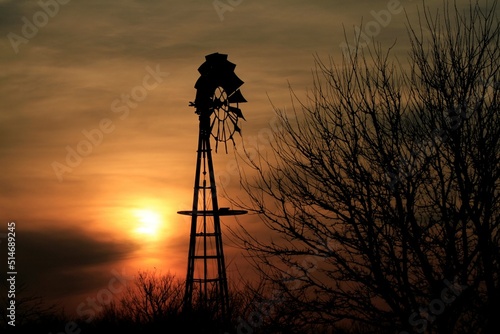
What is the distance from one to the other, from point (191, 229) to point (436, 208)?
8774 mm

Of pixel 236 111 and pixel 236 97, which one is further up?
pixel 236 97

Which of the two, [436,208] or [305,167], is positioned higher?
[305,167]

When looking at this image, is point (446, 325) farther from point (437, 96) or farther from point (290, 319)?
point (437, 96)

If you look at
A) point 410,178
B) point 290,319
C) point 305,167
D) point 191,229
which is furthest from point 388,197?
point 191,229

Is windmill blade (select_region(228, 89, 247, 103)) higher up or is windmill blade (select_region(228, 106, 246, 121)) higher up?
windmill blade (select_region(228, 89, 247, 103))

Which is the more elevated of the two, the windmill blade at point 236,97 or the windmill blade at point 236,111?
the windmill blade at point 236,97

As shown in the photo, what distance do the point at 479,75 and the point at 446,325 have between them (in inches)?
189

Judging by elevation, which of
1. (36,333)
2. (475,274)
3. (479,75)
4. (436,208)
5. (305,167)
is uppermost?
(36,333)

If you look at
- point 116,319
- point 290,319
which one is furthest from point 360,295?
point 116,319

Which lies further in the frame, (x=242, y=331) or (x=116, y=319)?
(x=116, y=319)

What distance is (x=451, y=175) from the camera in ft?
44.1

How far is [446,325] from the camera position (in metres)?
12.9

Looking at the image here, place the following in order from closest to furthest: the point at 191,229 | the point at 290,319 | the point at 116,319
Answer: the point at 290,319
the point at 191,229
the point at 116,319

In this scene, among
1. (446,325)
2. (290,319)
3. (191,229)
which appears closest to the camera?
(446,325)
